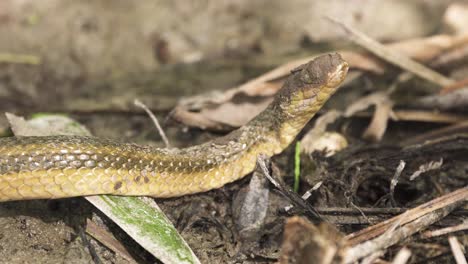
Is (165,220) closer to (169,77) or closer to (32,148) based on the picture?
(32,148)

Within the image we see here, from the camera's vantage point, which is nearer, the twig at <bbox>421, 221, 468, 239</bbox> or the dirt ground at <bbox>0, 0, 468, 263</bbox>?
the twig at <bbox>421, 221, 468, 239</bbox>

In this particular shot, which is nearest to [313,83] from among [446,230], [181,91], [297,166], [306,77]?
[306,77]

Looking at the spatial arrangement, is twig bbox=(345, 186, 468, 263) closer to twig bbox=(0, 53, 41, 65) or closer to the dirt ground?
the dirt ground

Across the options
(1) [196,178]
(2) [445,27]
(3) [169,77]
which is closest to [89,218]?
(1) [196,178]

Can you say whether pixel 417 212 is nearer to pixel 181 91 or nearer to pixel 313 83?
pixel 313 83

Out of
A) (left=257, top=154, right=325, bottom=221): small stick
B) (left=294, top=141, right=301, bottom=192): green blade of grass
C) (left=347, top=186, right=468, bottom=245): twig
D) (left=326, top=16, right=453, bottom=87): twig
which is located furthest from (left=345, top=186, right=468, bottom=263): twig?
(left=326, top=16, right=453, bottom=87): twig

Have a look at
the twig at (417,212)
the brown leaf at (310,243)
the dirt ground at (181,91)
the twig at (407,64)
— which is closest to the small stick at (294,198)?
the dirt ground at (181,91)
